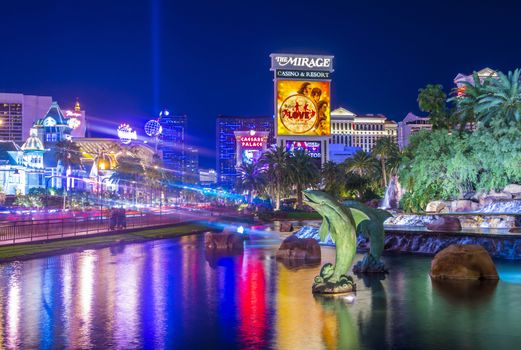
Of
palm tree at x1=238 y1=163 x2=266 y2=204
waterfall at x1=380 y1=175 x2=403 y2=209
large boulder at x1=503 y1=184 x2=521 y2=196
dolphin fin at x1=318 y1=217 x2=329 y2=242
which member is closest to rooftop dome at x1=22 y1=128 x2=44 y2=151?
palm tree at x1=238 y1=163 x2=266 y2=204

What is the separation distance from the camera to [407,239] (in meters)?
34.2

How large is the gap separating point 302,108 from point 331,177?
31.2 metres

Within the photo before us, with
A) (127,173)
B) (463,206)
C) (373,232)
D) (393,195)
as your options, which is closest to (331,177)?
(393,195)

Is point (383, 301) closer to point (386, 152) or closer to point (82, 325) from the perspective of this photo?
point (82, 325)

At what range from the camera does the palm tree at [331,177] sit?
10881cm

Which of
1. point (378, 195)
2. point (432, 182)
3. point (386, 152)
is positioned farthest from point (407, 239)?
point (386, 152)

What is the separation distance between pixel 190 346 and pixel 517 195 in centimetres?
4526

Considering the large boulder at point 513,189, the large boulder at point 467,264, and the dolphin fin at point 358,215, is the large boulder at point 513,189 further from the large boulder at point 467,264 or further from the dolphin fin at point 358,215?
the dolphin fin at point 358,215

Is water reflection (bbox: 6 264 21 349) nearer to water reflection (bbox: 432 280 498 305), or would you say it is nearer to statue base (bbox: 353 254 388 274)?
water reflection (bbox: 432 280 498 305)

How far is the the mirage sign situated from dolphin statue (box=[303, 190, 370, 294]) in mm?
125438

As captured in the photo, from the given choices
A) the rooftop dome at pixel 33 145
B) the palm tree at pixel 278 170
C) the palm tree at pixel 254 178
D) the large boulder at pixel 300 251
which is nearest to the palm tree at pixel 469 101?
the large boulder at pixel 300 251

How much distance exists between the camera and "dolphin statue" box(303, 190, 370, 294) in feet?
60.8

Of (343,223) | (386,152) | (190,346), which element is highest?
(386,152)

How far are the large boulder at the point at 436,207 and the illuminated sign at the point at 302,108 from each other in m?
78.0
